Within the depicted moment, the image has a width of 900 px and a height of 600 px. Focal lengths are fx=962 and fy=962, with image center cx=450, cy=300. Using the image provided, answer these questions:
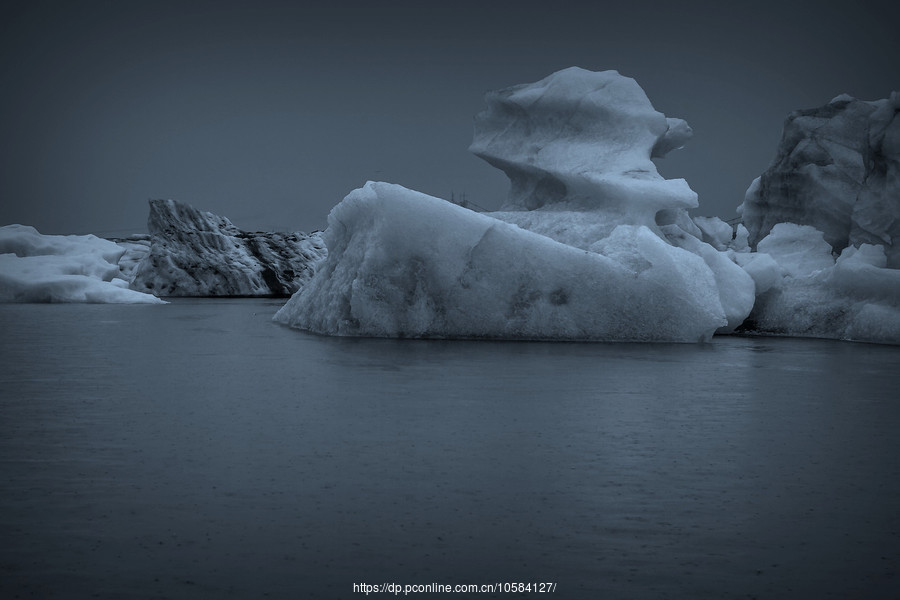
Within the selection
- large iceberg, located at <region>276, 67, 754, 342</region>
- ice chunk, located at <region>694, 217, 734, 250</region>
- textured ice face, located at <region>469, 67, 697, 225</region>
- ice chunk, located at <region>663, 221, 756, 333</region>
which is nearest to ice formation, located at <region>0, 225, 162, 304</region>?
textured ice face, located at <region>469, 67, 697, 225</region>

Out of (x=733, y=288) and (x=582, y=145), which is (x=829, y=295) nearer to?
(x=733, y=288)

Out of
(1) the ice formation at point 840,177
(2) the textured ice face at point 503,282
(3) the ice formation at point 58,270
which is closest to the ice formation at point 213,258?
(3) the ice formation at point 58,270

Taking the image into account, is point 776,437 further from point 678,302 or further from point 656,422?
point 678,302

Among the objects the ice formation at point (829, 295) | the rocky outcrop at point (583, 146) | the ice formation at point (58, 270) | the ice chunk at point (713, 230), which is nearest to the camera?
the ice formation at point (829, 295)

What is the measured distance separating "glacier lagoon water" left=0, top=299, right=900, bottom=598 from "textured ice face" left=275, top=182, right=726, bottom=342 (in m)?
3.51

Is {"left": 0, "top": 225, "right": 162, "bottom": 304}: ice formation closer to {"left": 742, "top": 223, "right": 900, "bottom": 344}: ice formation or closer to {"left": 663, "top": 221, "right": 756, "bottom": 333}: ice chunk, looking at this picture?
{"left": 663, "top": 221, "right": 756, "bottom": 333}: ice chunk

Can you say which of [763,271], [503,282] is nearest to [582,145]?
[763,271]

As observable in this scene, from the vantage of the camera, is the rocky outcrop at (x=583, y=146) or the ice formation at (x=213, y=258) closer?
the rocky outcrop at (x=583, y=146)

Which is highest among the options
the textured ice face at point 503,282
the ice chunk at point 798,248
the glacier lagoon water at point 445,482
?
the ice chunk at point 798,248

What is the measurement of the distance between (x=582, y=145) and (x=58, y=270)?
17276 mm

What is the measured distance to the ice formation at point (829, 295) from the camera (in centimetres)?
1340

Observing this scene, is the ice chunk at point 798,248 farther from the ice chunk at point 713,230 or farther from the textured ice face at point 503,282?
the textured ice face at point 503,282

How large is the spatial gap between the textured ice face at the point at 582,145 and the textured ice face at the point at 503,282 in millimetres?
2665

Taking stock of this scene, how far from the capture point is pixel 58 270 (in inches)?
1080
